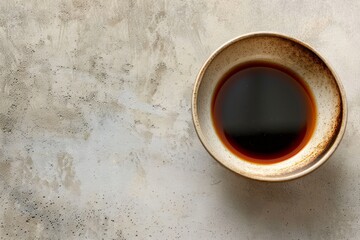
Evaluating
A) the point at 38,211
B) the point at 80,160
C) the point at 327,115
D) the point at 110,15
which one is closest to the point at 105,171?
the point at 80,160

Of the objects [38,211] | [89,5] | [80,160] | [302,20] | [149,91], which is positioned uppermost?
[302,20]

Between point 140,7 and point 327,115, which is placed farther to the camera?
point 140,7

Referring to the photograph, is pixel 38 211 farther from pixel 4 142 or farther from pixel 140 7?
pixel 140 7

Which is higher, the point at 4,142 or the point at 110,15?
the point at 110,15

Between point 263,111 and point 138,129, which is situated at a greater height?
point 263,111
